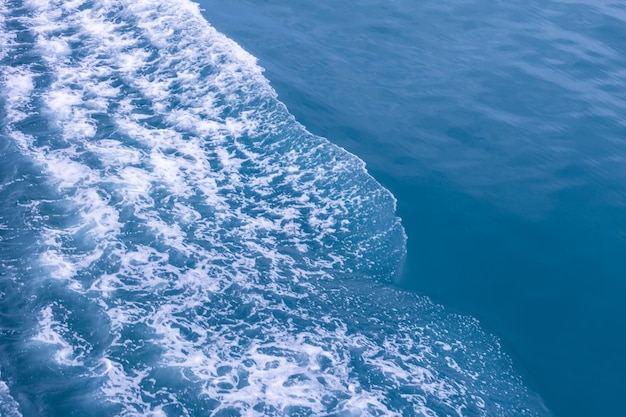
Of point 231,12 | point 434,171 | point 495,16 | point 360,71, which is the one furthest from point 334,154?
point 495,16

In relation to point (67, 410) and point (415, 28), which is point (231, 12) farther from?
point (67, 410)

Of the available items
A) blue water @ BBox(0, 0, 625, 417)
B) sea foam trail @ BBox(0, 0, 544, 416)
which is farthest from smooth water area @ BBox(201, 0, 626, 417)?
sea foam trail @ BBox(0, 0, 544, 416)

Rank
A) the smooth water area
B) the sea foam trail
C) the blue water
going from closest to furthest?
the sea foam trail < the blue water < the smooth water area

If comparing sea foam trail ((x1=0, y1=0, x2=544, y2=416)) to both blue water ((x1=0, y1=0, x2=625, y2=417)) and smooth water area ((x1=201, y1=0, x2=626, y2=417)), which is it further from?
smooth water area ((x1=201, y1=0, x2=626, y2=417))

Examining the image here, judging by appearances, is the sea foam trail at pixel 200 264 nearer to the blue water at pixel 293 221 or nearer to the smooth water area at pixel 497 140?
the blue water at pixel 293 221

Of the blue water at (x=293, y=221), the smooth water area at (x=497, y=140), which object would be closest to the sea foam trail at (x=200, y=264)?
the blue water at (x=293, y=221)

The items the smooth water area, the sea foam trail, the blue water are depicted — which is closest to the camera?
the sea foam trail
